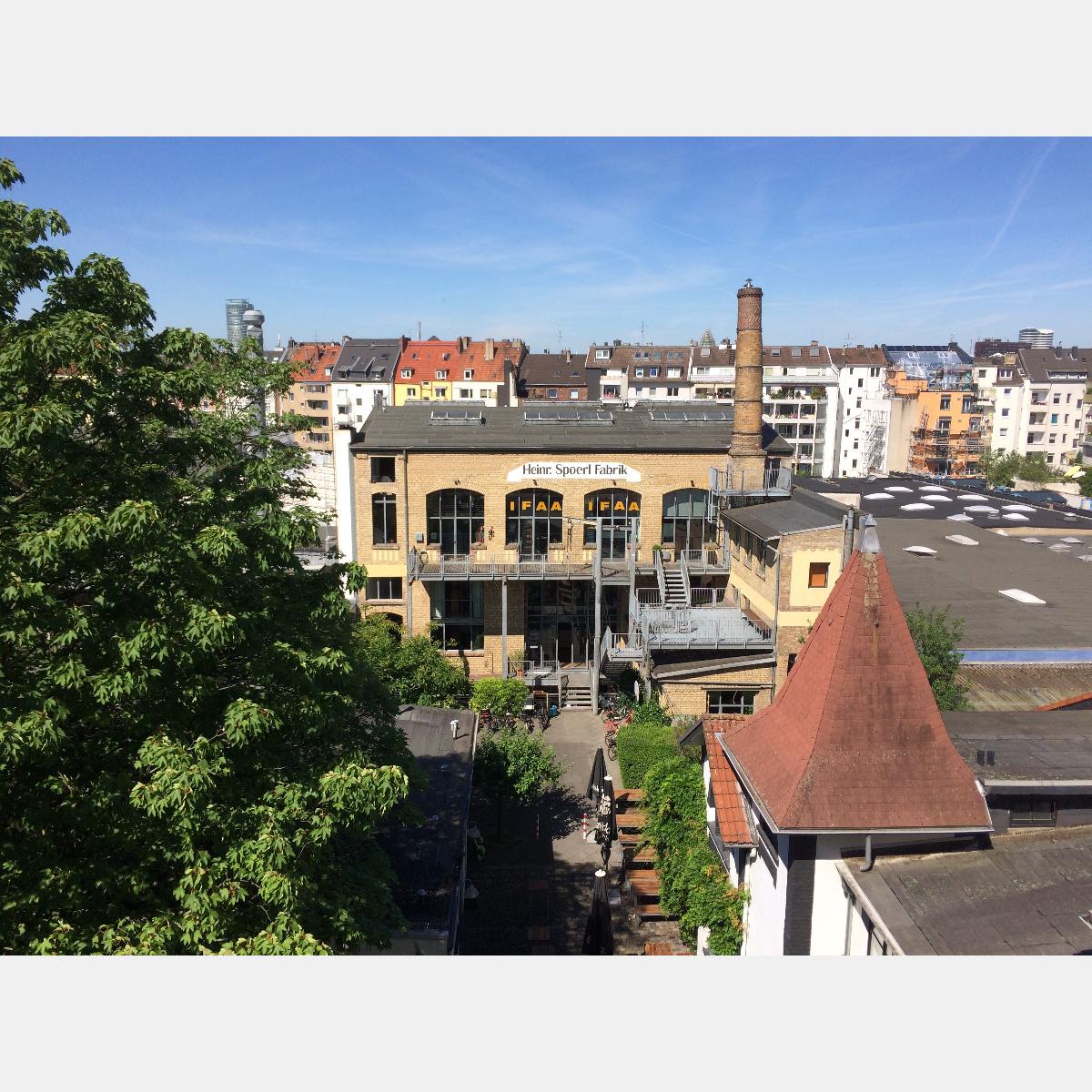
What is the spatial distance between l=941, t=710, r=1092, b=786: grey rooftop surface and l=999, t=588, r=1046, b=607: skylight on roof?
12.5 metres

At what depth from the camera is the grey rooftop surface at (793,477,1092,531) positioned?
124 feet

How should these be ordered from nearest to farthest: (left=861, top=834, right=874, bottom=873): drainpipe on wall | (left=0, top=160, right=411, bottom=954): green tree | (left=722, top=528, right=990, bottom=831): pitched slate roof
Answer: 1. (left=0, top=160, right=411, bottom=954): green tree
2. (left=861, top=834, right=874, bottom=873): drainpipe on wall
3. (left=722, top=528, right=990, bottom=831): pitched slate roof

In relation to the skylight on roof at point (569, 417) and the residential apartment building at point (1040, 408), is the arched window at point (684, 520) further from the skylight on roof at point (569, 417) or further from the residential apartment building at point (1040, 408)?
the residential apartment building at point (1040, 408)

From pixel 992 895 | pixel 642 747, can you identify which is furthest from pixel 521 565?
pixel 992 895

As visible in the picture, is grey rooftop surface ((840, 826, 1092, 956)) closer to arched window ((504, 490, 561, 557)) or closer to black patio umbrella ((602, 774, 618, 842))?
black patio umbrella ((602, 774, 618, 842))

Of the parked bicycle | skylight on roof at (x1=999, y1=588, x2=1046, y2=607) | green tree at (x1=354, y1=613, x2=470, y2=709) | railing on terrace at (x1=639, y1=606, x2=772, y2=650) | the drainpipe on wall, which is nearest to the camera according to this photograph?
the drainpipe on wall

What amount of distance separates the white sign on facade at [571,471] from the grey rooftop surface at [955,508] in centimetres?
1097

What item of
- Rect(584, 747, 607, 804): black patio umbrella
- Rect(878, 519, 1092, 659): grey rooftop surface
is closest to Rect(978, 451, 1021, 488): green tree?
Rect(878, 519, 1092, 659): grey rooftop surface

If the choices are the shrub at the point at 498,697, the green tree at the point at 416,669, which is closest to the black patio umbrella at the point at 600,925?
the green tree at the point at 416,669

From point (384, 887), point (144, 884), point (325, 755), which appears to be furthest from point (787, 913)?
point (144, 884)

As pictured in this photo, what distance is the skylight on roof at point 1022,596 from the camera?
23.9 m

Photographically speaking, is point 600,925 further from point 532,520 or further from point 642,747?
point 532,520

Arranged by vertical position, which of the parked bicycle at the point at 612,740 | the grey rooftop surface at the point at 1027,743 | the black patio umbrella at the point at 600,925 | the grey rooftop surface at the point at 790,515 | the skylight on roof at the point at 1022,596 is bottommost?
the parked bicycle at the point at 612,740

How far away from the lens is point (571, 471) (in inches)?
1022
